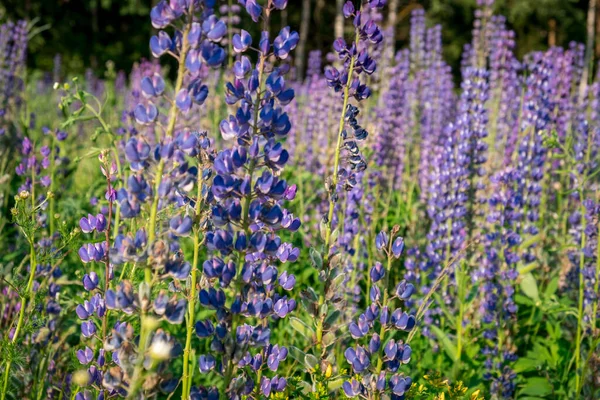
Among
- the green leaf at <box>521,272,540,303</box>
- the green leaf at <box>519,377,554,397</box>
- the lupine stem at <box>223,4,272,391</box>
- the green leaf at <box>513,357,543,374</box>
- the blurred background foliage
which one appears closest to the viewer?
the lupine stem at <box>223,4,272,391</box>

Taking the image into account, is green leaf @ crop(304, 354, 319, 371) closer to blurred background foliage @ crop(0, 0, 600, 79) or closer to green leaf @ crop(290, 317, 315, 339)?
green leaf @ crop(290, 317, 315, 339)

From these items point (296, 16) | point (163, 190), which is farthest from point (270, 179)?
point (296, 16)

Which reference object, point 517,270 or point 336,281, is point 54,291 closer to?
point 336,281

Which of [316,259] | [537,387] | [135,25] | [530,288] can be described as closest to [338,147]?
[316,259]

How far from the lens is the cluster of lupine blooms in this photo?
1.17 metres

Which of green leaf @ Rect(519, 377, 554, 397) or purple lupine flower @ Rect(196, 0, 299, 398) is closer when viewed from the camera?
purple lupine flower @ Rect(196, 0, 299, 398)

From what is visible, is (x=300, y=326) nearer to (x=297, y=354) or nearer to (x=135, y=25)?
(x=297, y=354)

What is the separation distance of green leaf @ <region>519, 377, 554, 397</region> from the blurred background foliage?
776 inches

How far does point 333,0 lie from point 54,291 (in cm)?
2855

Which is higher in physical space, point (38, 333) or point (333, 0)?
point (333, 0)

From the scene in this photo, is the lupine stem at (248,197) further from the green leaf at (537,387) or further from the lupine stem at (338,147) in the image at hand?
the green leaf at (537,387)

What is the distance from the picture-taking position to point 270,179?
1.27 meters

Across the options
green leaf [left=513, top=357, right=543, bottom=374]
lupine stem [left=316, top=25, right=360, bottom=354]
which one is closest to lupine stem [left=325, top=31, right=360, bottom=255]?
lupine stem [left=316, top=25, right=360, bottom=354]

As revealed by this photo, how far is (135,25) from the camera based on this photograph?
989 inches
